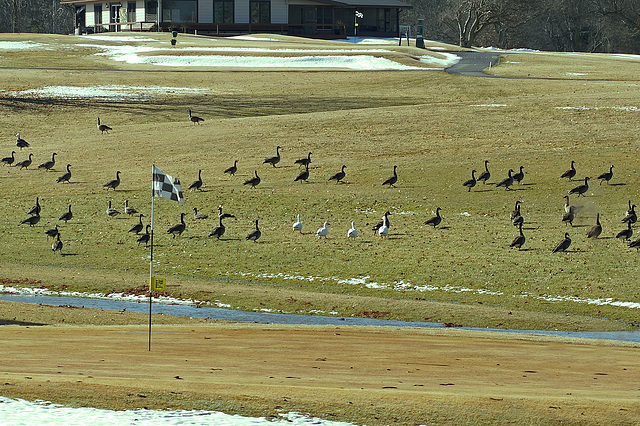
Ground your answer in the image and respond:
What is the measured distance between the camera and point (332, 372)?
15.3m

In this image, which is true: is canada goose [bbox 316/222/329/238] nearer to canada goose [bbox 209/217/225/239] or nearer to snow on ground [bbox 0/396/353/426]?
canada goose [bbox 209/217/225/239]

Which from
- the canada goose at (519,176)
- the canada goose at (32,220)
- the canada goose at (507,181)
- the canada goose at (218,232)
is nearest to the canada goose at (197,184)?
the canada goose at (218,232)

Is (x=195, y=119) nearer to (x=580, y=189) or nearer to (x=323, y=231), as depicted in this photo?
(x=323, y=231)

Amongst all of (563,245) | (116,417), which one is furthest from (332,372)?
Answer: (563,245)

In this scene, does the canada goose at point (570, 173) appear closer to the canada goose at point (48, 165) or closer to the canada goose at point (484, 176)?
the canada goose at point (484, 176)

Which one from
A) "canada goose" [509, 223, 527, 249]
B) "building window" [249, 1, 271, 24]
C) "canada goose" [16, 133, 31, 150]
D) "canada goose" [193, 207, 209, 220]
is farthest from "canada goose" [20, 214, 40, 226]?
"building window" [249, 1, 271, 24]

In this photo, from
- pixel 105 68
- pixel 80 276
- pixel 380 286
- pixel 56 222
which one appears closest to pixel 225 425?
pixel 380 286

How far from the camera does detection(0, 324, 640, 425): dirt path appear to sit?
1209 centimetres

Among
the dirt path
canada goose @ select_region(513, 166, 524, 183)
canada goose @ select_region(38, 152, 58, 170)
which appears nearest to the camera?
the dirt path

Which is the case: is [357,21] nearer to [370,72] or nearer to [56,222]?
[370,72]

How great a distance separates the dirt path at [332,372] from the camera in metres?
12.1

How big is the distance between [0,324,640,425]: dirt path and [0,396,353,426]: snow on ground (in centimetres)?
29

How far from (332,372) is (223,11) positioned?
371 feet

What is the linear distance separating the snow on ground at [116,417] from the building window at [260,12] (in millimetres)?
116289
